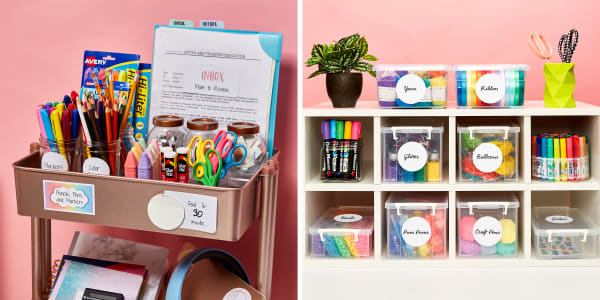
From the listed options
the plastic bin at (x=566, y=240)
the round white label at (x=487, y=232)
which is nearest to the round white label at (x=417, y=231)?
the round white label at (x=487, y=232)

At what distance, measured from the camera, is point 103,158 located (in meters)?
1.18

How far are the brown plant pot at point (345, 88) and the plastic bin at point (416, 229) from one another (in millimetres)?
267

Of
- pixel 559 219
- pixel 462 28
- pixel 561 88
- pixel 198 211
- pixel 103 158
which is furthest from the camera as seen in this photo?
pixel 462 28

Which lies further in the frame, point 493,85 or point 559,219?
point 559,219

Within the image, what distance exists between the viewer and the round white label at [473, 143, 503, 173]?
1.43 m

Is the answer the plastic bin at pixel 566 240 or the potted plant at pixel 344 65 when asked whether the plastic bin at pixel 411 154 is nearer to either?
the potted plant at pixel 344 65

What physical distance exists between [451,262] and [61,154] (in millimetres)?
897

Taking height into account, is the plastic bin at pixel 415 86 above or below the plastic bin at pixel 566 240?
above

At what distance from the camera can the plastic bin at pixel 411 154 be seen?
1.44 m

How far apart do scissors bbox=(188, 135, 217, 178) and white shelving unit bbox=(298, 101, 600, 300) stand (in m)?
0.33

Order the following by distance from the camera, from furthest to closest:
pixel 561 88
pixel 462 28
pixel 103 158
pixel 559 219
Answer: pixel 462 28, pixel 559 219, pixel 561 88, pixel 103 158

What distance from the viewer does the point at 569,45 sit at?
4.70ft

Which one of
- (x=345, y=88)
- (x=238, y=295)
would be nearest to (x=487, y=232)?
(x=345, y=88)

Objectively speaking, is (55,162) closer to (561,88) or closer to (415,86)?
(415,86)
